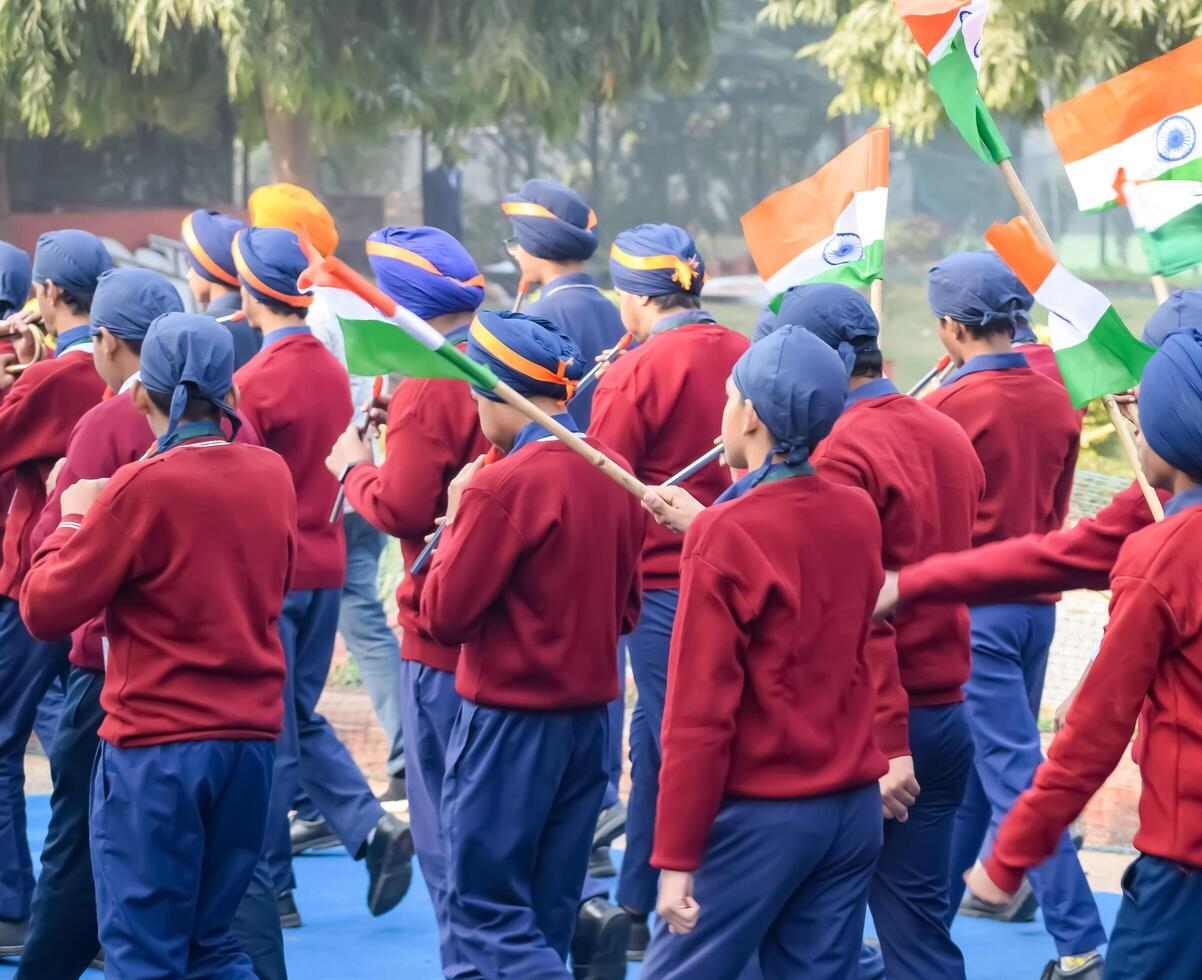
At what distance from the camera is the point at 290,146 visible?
1812 cm

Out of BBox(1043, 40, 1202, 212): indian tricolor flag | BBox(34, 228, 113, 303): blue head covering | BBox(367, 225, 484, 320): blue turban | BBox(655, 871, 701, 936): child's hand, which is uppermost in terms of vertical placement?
BBox(1043, 40, 1202, 212): indian tricolor flag

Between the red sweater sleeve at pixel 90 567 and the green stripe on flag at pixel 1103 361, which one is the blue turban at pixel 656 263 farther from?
the red sweater sleeve at pixel 90 567

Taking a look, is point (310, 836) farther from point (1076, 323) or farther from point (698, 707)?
point (1076, 323)

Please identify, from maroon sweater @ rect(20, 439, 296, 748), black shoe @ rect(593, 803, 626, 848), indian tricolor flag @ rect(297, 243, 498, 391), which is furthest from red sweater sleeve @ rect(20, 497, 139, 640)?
black shoe @ rect(593, 803, 626, 848)

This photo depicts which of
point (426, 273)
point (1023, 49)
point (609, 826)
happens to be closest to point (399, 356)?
point (426, 273)

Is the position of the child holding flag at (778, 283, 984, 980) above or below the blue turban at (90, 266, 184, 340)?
below

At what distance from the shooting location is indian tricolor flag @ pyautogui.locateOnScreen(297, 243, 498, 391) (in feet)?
15.6

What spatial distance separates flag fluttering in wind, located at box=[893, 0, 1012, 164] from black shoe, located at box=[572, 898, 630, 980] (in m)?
2.63

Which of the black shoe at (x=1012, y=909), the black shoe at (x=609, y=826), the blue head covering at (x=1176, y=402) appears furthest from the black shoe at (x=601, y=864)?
the blue head covering at (x=1176, y=402)

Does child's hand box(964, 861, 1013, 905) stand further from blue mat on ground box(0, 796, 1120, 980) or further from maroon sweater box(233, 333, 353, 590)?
maroon sweater box(233, 333, 353, 590)

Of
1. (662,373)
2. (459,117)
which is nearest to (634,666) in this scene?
(662,373)

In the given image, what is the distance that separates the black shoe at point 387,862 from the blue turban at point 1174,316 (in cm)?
343

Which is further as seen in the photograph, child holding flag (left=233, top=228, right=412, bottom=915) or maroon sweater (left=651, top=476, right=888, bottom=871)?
child holding flag (left=233, top=228, right=412, bottom=915)

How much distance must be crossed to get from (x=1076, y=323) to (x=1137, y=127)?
1.14 metres
